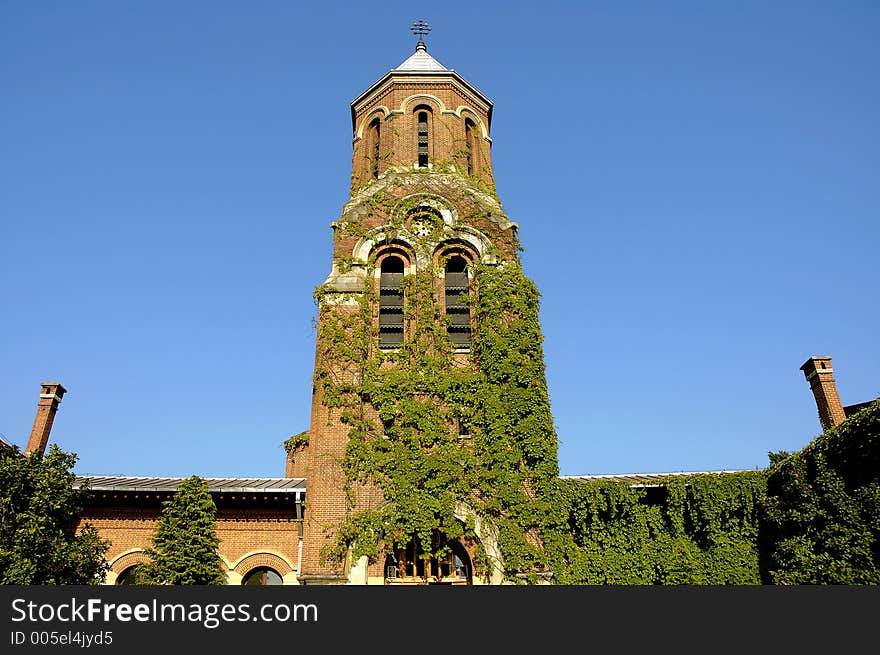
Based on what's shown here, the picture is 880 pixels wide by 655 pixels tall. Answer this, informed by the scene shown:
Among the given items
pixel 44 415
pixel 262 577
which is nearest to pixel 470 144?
pixel 262 577

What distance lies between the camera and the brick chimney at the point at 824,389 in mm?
22638

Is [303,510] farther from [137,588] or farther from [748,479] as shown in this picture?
[748,479]

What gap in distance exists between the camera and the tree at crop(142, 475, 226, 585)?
14852 millimetres

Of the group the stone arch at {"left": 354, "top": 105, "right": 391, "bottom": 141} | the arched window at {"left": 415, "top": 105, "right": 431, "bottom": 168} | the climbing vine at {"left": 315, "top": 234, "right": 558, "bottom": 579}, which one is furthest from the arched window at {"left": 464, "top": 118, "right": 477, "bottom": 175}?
the climbing vine at {"left": 315, "top": 234, "right": 558, "bottom": 579}

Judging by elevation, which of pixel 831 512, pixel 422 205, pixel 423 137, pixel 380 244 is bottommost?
pixel 831 512

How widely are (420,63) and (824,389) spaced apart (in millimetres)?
19144

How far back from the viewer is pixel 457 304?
1855cm

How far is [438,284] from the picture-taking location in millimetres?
18812

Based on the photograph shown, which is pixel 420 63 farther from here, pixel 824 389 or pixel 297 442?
pixel 824 389

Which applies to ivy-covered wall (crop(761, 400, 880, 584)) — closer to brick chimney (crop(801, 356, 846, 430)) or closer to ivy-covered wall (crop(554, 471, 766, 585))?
ivy-covered wall (crop(554, 471, 766, 585))

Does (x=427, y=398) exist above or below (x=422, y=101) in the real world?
below

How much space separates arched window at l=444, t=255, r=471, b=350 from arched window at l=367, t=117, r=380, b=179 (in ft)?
16.4

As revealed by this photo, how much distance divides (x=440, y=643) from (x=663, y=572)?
10261 millimetres

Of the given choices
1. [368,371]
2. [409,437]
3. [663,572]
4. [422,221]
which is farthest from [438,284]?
[663,572]
